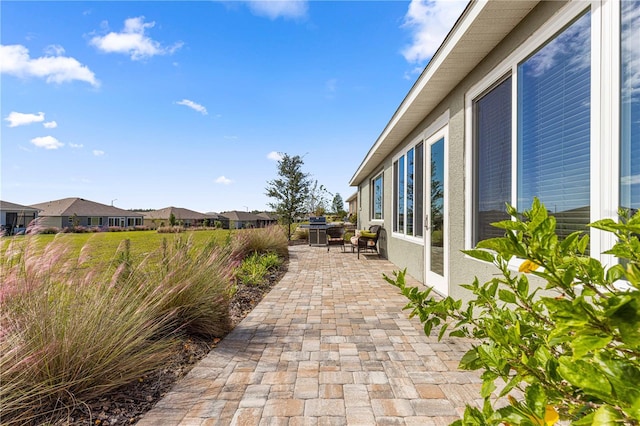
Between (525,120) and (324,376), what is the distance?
3.13 meters

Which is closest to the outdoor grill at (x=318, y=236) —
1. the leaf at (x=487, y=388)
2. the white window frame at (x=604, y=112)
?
the white window frame at (x=604, y=112)

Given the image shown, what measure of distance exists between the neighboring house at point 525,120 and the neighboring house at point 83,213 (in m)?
55.5

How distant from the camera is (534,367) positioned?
820 mm

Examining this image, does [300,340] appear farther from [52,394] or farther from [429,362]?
[52,394]

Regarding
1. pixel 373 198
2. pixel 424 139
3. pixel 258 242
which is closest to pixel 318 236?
pixel 373 198

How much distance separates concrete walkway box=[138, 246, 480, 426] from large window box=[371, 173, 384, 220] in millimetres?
6895

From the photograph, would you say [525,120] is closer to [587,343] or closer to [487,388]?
[487,388]

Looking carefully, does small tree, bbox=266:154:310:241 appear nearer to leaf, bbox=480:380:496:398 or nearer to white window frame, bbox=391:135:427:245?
white window frame, bbox=391:135:427:245

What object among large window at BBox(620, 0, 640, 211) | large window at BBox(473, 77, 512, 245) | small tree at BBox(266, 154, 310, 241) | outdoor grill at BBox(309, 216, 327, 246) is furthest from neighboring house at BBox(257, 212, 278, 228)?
large window at BBox(620, 0, 640, 211)

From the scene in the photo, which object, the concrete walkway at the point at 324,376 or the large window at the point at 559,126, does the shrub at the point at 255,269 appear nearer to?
the concrete walkway at the point at 324,376

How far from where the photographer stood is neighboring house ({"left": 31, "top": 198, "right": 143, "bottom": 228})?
48.3 meters

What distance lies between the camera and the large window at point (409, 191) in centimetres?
656

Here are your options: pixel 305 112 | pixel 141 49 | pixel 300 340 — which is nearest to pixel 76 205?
pixel 305 112

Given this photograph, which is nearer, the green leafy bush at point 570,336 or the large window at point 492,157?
the green leafy bush at point 570,336
